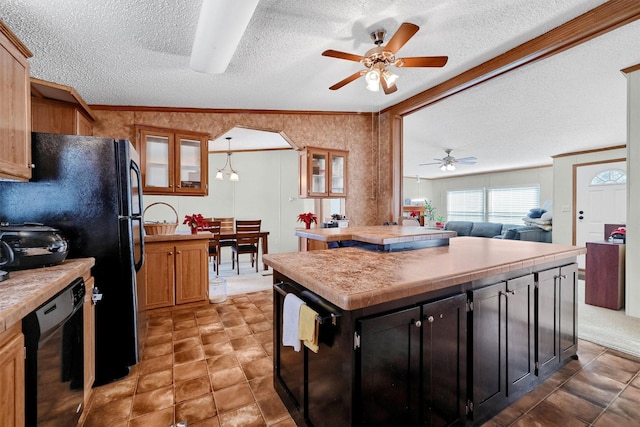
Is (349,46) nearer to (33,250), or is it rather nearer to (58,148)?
(58,148)

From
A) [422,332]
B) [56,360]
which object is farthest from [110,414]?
[422,332]

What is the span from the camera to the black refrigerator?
1.73 meters

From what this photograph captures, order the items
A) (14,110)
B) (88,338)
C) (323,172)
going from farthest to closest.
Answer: (323,172) < (88,338) < (14,110)

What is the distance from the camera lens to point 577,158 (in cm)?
601

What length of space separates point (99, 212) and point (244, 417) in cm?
152

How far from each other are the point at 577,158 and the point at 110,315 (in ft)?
26.3

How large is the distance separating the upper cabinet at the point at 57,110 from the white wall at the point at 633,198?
5.36 meters

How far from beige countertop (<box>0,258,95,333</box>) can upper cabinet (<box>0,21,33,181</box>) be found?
528 millimetres

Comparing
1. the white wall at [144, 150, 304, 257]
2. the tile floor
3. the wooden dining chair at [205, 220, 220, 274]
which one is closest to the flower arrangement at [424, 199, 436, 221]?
the white wall at [144, 150, 304, 257]

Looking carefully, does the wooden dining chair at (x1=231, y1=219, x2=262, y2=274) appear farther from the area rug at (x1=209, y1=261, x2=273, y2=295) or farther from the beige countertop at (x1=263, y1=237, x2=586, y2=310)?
the beige countertop at (x1=263, y1=237, x2=586, y2=310)

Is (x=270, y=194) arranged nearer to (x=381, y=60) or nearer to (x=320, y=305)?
(x=381, y=60)

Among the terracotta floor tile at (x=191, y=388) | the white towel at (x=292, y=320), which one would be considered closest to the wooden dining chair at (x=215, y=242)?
the terracotta floor tile at (x=191, y=388)

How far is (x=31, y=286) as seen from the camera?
1216mm

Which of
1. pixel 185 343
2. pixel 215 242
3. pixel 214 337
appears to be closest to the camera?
pixel 185 343
